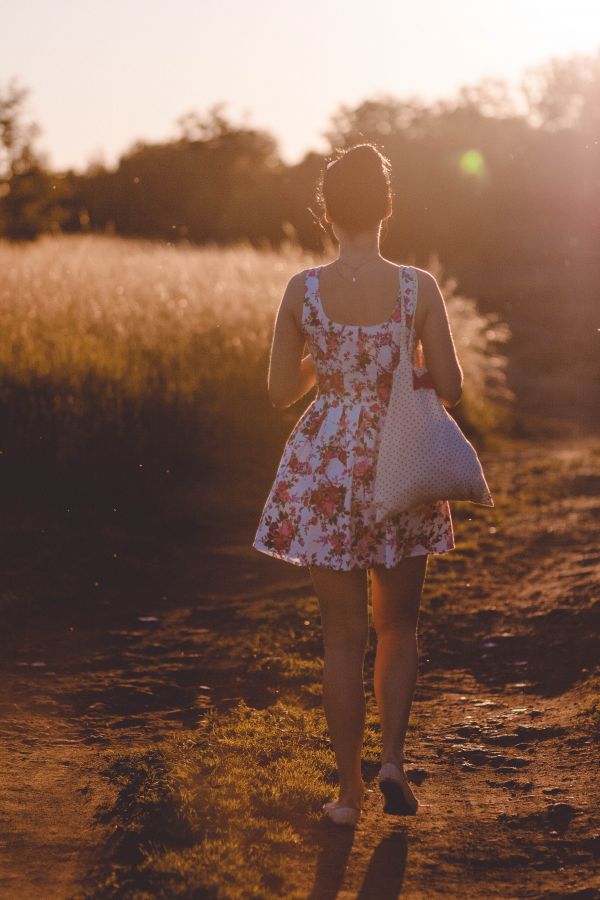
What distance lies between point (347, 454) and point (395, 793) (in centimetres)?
100

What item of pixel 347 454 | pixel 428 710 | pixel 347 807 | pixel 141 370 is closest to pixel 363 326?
pixel 347 454

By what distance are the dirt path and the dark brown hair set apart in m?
1.84

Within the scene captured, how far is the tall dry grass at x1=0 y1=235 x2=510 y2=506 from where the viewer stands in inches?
366

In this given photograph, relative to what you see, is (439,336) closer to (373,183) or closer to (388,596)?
(373,183)

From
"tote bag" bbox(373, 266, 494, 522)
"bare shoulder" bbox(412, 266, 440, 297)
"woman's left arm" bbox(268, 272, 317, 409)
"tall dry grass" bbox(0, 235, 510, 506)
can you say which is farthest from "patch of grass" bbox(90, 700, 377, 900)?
"tall dry grass" bbox(0, 235, 510, 506)

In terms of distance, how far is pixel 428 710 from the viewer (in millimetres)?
5254

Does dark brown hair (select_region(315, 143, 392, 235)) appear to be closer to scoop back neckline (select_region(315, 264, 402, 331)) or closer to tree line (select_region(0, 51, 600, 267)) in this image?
scoop back neckline (select_region(315, 264, 402, 331))

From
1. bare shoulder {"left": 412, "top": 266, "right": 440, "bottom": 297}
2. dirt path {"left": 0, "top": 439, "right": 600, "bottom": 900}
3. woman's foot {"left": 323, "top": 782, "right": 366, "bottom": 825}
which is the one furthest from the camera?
woman's foot {"left": 323, "top": 782, "right": 366, "bottom": 825}

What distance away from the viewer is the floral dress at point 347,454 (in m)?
3.54

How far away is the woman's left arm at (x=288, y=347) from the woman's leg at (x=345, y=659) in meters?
0.56

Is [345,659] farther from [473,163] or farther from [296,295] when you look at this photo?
[473,163]

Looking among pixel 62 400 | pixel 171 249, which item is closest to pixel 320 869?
pixel 62 400

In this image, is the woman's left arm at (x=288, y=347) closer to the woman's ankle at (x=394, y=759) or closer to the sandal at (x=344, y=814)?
the woman's ankle at (x=394, y=759)

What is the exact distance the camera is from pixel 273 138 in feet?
104
